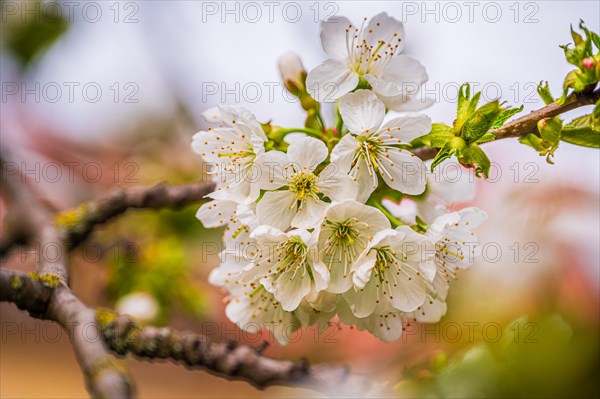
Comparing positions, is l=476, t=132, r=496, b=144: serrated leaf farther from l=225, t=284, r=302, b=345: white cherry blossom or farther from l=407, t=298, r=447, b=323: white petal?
l=225, t=284, r=302, b=345: white cherry blossom

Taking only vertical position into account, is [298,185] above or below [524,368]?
above

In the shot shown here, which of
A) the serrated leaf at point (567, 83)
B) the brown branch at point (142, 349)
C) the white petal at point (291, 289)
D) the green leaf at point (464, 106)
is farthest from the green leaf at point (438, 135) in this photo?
the brown branch at point (142, 349)

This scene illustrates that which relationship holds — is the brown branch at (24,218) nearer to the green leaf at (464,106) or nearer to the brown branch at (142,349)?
the brown branch at (142,349)

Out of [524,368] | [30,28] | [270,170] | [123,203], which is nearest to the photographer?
[524,368]

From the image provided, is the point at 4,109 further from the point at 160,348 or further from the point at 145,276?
the point at 160,348

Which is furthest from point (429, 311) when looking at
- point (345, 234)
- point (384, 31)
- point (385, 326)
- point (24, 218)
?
point (24, 218)

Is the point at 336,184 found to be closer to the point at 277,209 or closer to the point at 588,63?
the point at 277,209

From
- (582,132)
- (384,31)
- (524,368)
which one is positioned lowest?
(524,368)

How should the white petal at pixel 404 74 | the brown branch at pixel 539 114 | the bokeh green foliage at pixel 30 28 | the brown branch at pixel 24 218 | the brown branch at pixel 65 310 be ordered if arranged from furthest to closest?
the bokeh green foliage at pixel 30 28, the brown branch at pixel 24 218, the white petal at pixel 404 74, the brown branch at pixel 539 114, the brown branch at pixel 65 310

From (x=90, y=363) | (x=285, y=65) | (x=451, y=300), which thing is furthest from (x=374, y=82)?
(x=451, y=300)
